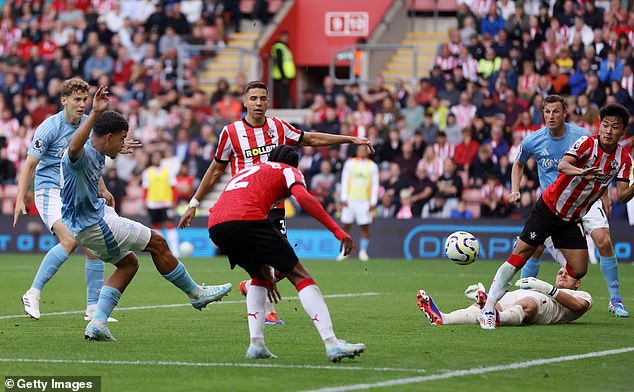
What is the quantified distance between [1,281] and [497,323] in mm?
9604

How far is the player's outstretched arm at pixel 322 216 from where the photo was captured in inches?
318

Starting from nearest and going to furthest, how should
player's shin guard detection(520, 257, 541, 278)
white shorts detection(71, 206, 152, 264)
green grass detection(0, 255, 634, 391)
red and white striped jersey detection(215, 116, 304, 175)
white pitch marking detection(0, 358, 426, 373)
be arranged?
green grass detection(0, 255, 634, 391)
white pitch marking detection(0, 358, 426, 373)
white shorts detection(71, 206, 152, 264)
red and white striped jersey detection(215, 116, 304, 175)
player's shin guard detection(520, 257, 541, 278)

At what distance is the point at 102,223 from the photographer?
10.0 meters

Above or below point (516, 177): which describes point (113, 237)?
below

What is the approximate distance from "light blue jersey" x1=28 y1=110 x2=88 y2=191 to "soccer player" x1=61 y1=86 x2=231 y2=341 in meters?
1.98

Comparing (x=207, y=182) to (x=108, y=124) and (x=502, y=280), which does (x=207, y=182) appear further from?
(x=502, y=280)

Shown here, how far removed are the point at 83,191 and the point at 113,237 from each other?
0.47 m

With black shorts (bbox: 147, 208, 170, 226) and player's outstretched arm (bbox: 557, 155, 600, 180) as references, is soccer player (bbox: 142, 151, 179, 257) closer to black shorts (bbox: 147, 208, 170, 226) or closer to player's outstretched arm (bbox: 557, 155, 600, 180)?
black shorts (bbox: 147, 208, 170, 226)

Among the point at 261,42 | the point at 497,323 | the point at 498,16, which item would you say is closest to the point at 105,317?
the point at 497,323

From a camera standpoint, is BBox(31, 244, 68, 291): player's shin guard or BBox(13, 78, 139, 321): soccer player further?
BBox(31, 244, 68, 291): player's shin guard

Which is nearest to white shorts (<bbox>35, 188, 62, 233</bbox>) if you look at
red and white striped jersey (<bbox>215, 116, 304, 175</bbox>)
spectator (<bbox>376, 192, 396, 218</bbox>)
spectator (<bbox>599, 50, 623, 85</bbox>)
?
red and white striped jersey (<bbox>215, 116, 304, 175</bbox>)

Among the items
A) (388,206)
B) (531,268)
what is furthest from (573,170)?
(388,206)

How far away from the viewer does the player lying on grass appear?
37.0ft

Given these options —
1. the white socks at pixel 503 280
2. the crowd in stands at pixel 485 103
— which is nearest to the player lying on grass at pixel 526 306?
the white socks at pixel 503 280
